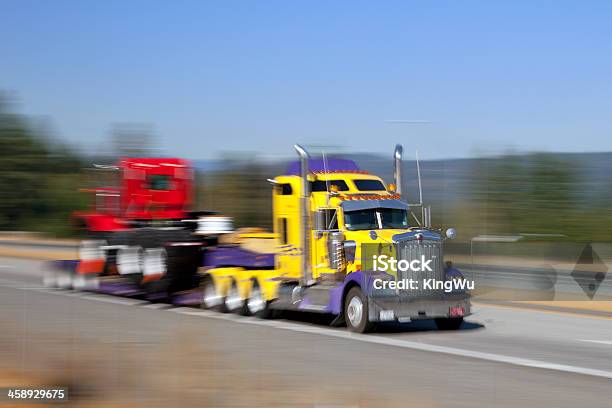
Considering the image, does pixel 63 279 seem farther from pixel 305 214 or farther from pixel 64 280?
pixel 305 214

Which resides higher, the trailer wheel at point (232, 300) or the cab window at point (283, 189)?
the cab window at point (283, 189)

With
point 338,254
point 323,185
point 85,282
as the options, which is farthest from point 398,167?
point 85,282

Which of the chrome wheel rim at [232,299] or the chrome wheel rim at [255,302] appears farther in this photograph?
the chrome wheel rim at [232,299]

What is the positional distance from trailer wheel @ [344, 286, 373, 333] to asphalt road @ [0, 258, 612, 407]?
9.5 inches

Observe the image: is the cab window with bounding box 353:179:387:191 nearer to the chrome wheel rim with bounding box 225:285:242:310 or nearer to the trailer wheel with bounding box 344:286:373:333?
the trailer wheel with bounding box 344:286:373:333

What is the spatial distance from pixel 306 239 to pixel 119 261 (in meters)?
8.04

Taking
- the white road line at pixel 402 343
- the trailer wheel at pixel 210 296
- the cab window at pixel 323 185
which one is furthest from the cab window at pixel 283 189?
the trailer wheel at pixel 210 296

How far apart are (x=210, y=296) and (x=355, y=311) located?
550 centimetres

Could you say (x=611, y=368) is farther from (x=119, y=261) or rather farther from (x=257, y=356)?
(x=119, y=261)

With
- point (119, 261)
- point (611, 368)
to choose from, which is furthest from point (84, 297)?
point (611, 368)

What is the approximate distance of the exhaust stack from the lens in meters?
18.2

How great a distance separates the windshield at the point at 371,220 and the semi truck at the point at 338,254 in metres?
0.02

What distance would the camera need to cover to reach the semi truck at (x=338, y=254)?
54.5ft

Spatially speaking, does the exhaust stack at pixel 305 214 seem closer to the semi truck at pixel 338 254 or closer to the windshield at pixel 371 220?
the semi truck at pixel 338 254
